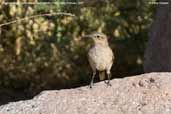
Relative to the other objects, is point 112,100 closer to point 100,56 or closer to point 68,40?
point 100,56

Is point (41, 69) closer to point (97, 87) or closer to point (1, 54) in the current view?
point (1, 54)

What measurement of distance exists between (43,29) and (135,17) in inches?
71.9

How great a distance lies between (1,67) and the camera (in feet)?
44.2

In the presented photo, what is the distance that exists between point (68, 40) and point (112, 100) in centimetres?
559

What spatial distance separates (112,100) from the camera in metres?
7.63

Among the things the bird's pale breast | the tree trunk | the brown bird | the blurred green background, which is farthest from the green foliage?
the bird's pale breast

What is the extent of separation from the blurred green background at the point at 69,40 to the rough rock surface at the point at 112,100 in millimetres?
4841

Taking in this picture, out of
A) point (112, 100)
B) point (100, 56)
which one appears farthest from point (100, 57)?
point (112, 100)

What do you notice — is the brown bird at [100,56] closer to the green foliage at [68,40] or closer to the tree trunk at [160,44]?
the tree trunk at [160,44]

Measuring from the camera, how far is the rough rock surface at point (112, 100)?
740cm

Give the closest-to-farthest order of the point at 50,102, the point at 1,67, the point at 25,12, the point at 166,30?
the point at 50,102, the point at 166,30, the point at 25,12, the point at 1,67

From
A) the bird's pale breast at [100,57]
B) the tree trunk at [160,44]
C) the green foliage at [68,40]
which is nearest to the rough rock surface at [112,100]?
the bird's pale breast at [100,57]

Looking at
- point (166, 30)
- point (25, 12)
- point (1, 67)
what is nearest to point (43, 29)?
point (25, 12)

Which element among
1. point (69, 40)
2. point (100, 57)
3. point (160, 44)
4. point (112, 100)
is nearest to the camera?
point (112, 100)
